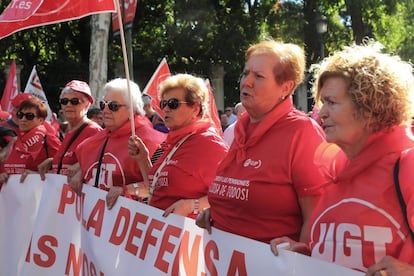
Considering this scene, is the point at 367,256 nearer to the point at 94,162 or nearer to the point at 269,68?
the point at 269,68

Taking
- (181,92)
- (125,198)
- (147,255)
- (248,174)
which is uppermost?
(181,92)

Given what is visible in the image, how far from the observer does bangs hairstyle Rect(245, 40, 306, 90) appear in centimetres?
308

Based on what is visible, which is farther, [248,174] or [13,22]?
[13,22]

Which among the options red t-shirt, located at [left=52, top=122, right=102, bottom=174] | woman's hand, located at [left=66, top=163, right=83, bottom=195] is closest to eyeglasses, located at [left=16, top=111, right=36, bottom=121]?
red t-shirt, located at [left=52, top=122, right=102, bottom=174]

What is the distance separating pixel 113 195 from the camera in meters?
4.03

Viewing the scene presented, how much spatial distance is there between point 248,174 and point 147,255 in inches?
38.5

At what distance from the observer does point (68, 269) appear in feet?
15.0

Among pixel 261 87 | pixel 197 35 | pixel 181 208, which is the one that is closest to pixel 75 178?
pixel 181 208

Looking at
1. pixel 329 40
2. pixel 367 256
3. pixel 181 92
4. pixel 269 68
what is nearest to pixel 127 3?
pixel 181 92

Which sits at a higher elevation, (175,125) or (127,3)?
(127,3)

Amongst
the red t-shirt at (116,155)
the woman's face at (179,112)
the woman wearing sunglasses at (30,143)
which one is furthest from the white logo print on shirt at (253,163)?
the woman wearing sunglasses at (30,143)

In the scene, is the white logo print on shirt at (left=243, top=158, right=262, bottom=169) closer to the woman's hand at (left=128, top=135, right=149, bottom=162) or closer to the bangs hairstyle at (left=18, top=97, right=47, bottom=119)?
the woman's hand at (left=128, top=135, right=149, bottom=162)

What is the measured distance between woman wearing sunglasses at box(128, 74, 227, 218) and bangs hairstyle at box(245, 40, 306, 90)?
82cm

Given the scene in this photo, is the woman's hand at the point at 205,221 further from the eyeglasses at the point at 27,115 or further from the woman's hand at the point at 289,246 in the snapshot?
the eyeglasses at the point at 27,115
